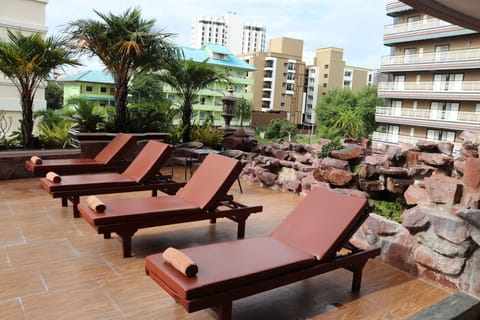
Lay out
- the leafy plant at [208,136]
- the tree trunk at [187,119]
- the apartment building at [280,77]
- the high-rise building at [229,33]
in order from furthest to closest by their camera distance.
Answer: the high-rise building at [229,33] < the apartment building at [280,77] < the tree trunk at [187,119] < the leafy plant at [208,136]

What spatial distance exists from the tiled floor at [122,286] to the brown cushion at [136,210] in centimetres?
37

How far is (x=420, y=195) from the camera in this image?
14.3ft

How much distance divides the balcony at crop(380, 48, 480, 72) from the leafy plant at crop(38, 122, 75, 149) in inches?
1130

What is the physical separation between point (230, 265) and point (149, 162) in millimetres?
3087

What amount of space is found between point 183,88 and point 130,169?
4.13 meters

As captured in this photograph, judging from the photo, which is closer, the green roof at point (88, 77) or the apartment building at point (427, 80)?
the green roof at point (88, 77)

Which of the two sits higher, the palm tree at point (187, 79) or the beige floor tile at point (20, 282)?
the palm tree at point (187, 79)

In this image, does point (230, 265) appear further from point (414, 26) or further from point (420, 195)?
point (414, 26)

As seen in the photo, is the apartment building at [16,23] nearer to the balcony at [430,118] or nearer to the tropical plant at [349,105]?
the balcony at [430,118]

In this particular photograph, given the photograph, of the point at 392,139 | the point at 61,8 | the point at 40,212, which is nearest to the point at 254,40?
the point at 392,139

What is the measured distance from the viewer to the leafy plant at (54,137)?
288 inches

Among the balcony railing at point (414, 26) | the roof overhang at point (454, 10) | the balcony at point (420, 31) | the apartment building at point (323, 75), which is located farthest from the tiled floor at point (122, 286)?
the apartment building at point (323, 75)

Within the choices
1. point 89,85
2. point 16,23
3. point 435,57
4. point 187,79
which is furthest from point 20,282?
point 435,57

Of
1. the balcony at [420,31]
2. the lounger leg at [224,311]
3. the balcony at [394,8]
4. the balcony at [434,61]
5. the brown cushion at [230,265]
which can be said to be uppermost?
the balcony at [394,8]
